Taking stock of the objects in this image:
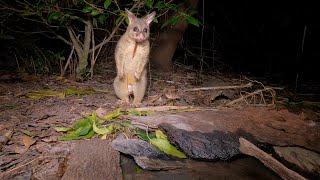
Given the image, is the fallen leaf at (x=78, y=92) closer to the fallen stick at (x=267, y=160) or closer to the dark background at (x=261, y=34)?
the fallen stick at (x=267, y=160)

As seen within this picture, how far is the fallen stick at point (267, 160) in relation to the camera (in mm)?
2551

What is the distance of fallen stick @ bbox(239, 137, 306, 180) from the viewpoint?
2.55 m

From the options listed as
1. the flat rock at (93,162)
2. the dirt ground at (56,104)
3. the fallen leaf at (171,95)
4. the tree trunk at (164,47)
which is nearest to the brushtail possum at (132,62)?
the dirt ground at (56,104)

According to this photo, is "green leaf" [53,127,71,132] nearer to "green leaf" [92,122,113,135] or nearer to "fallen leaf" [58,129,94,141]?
"fallen leaf" [58,129,94,141]

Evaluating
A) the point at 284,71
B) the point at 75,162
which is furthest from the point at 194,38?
the point at 75,162

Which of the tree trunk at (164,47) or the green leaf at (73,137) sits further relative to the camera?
the tree trunk at (164,47)

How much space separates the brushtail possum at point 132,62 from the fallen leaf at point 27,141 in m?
1.65

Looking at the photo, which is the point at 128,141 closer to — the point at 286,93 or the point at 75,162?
the point at 75,162

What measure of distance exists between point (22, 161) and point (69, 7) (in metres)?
3.10

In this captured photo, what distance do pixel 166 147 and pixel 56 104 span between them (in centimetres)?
172

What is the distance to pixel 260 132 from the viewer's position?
3393 millimetres

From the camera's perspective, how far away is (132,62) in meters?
4.39

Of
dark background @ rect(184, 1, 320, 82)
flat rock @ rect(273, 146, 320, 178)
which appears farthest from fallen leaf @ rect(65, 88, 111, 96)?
dark background @ rect(184, 1, 320, 82)

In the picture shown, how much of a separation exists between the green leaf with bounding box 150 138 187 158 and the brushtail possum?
136cm
